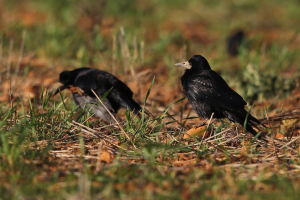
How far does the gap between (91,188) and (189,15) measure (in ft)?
35.5

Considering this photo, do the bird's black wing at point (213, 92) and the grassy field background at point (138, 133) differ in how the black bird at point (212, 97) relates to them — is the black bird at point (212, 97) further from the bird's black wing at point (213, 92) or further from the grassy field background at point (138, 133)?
the grassy field background at point (138, 133)

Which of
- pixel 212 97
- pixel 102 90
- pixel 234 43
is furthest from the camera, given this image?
pixel 234 43

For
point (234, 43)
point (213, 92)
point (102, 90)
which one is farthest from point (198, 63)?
point (234, 43)

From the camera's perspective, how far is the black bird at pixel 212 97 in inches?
245

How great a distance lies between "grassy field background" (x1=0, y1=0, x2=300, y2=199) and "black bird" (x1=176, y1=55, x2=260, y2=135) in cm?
16

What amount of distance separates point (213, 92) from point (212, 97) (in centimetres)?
5

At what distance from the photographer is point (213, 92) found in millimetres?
6426

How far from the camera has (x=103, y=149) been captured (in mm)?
5230

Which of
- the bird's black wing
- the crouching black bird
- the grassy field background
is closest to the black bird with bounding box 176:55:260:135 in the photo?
the bird's black wing

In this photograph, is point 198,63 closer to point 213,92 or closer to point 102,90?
point 213,92

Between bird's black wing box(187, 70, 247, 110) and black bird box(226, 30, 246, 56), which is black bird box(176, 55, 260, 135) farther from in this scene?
black bird box(226, 30, 246, 56)

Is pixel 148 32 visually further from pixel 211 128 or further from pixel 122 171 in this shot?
pixel 122 171

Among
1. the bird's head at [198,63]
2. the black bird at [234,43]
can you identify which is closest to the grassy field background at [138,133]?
the black bird at [234,43]

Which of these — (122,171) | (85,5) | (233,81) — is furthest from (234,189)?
(85,5)
